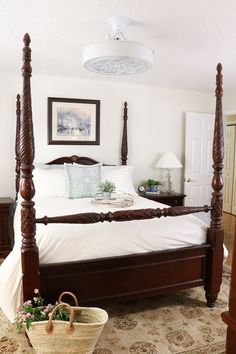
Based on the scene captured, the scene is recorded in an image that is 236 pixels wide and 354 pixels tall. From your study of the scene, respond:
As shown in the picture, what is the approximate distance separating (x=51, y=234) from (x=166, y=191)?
3.07 metres

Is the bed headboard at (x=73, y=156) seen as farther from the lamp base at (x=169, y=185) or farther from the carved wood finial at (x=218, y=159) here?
the carved wood finial at (x=218, y=159)

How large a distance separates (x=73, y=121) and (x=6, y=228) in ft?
5.87

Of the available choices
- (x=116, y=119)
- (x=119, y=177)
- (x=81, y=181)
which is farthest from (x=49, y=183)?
(x=116, y=119)

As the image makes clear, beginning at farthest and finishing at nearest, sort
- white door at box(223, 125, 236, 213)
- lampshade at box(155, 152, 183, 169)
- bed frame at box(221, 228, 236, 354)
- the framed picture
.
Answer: white door at box(223, 125, 236, 213), lampshade at box(155, 152, 183, 169), the framed picture, bed frame at box(221, 228, 236, 354)

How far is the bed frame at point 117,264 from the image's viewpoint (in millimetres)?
2035

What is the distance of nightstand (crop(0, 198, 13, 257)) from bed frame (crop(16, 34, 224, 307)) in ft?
5.09

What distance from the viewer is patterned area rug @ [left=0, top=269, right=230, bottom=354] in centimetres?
209

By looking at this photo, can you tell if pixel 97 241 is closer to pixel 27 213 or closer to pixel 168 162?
pixel 27 213

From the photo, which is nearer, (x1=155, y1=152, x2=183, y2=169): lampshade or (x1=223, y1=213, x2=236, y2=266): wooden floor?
(x1=223, y1=213, x2=236, y2=266): wooden floor

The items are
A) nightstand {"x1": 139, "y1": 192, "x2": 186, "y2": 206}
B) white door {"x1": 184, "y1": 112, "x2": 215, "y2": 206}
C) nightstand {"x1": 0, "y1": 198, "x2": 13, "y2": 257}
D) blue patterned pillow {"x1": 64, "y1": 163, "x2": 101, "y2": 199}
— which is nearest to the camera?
blue patterned pillow {"x1": 64, "y1": 163, "x2": 101, "y2": 199}

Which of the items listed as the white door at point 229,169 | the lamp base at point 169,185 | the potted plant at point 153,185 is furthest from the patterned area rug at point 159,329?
the white door at point 229,169

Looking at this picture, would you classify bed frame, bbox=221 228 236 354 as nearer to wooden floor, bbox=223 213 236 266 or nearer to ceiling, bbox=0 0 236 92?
ceiling, bbox=0 0 236 92

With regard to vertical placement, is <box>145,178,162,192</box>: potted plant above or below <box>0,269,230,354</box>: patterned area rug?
above

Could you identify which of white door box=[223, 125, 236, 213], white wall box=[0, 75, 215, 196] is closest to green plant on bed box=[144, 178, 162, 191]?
white wall box=[0, 75, 215, 196]
